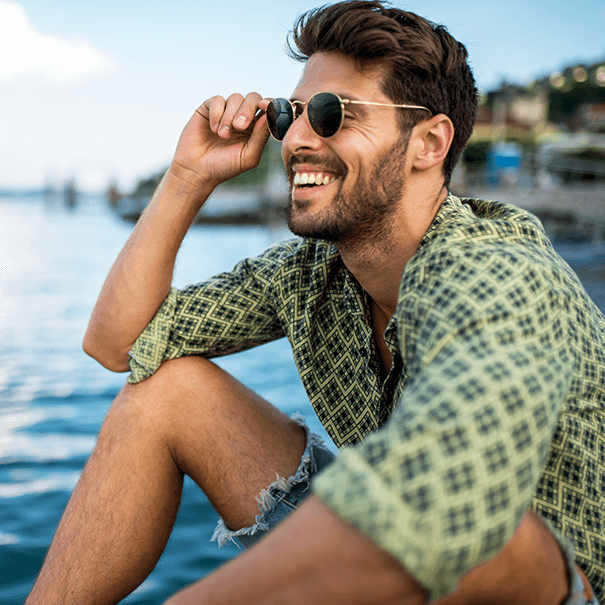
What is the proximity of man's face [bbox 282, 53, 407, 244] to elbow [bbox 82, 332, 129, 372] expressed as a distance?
760mm

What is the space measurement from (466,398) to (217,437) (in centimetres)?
106

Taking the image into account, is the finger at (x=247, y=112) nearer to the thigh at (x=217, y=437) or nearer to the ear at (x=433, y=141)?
the ear at (x=433, y=141)

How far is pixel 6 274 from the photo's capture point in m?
12.1

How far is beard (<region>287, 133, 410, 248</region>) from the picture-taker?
6.01ft

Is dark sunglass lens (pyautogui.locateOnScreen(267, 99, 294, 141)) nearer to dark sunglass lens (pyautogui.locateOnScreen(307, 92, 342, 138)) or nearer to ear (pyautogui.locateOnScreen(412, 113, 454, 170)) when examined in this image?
dark sunglass lens (pyautogui.locateOnScreen(307, 92, 342, 138))

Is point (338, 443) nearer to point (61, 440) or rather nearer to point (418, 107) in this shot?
point (418, 107)

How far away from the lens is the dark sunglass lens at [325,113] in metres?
1.81

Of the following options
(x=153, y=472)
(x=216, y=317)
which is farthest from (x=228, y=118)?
(x=153, y=472)

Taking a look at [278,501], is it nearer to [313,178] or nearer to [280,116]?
[313,178]

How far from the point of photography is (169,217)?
218 centimetres

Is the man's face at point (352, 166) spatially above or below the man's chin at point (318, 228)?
above

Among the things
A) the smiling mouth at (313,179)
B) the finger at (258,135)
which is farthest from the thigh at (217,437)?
the finger at (258,135)

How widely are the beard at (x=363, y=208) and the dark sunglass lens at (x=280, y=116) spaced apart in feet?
0.69

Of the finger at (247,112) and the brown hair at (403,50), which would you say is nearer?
the brown hair at (403,50)
